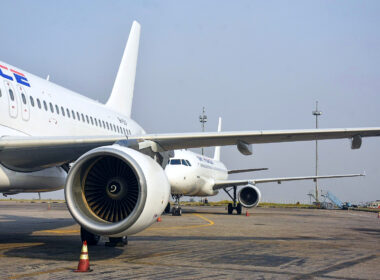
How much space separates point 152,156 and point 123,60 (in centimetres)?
1085

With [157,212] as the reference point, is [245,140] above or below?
above

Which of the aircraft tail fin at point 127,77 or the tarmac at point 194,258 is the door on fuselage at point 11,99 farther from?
the aircraft tail fin at point 127,77

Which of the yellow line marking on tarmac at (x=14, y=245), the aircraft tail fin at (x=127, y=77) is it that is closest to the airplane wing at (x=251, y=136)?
the yellow line marking on tarmac at (x=14, y=245)

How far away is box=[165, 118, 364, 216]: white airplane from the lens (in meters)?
26.4

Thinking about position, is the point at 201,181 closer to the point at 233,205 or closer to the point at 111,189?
the point at 233,205

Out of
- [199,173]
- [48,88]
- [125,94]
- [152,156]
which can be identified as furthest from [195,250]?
[199,173]

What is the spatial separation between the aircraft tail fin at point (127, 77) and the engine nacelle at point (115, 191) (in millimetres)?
9589

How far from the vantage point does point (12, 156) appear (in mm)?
8508

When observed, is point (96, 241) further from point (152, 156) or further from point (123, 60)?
point (123, 60)

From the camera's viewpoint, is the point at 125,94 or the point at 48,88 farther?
the point at 125,94

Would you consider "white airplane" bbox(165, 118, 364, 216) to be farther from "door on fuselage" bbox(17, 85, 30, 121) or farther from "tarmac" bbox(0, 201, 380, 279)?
"door on fuselage" bbox(17, 85, 30, 121)

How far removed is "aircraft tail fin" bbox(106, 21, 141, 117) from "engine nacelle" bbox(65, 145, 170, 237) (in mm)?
9589

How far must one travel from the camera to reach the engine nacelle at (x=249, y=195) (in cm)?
2912

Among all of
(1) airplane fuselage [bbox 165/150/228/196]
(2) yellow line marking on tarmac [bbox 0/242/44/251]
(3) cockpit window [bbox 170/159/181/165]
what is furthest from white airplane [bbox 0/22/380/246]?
(3) cockpit window [bbox 170/159/181/165]
